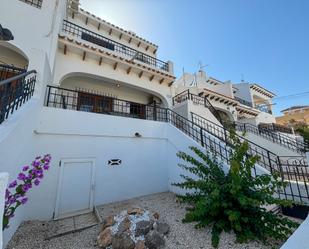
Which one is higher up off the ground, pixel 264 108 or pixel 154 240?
pixel 264 108

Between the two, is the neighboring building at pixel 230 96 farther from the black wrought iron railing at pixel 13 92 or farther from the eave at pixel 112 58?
the black wrought iron railing at pixel 13 92

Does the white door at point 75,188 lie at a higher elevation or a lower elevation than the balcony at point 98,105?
lower

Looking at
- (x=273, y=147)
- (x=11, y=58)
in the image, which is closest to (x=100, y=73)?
(x=11, y=58)

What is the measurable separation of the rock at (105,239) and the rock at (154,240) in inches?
28.7

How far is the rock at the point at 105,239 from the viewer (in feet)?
9.29

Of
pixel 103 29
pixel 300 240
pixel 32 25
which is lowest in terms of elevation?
pixel 300 240

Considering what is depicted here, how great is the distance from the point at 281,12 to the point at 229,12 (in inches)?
92.7

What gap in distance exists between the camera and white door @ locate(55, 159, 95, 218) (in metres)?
4.32

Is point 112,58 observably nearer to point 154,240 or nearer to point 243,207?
point 154,240

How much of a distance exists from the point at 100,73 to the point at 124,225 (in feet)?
22.5

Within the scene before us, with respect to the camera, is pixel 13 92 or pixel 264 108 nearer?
pixel 13 92

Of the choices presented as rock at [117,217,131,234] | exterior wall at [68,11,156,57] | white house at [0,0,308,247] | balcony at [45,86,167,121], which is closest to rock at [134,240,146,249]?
rock at [117,217,131,234]

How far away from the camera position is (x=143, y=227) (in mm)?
2938

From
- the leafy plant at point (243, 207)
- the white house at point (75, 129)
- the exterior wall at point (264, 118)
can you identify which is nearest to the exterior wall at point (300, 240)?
the leafy plant at point (243, 207)
